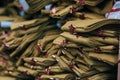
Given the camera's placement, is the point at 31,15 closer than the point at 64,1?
No

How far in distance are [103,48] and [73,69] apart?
0.33m

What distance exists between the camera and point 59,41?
306 centimetres

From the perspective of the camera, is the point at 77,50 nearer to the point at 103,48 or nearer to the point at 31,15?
the point at 103,48

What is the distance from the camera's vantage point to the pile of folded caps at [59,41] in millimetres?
2830

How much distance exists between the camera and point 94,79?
9.45ft

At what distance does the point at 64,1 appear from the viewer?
10.6ft

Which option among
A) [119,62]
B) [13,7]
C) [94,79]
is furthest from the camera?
[13,7]

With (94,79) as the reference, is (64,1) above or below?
above

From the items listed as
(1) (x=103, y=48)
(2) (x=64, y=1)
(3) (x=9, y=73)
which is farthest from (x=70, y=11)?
(3) (x=9, y=73)

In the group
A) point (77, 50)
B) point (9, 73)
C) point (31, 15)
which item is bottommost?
point (9, 73)

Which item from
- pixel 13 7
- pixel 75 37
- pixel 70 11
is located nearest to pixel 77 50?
pixel 75 37

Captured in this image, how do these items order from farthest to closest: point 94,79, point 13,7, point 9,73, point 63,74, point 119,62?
point 13,7
point 9,73
point 63,74
point 94,79
point 119,62

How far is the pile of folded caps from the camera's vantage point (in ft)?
9.29

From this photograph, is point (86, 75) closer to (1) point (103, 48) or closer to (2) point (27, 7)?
(1) point (103, 48)
